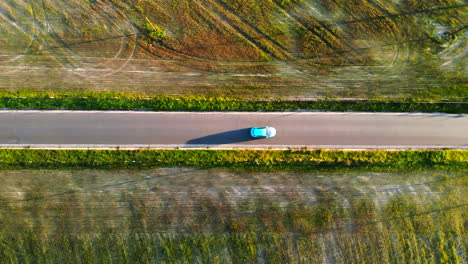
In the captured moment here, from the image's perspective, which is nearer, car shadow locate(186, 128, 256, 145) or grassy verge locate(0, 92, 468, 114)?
grassy verge locate(0, 92, 468, 114)

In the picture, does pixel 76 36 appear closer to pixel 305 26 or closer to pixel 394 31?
pixel 305 26

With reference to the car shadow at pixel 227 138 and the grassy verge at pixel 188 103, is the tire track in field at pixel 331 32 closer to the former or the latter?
the grassy verge at pixel 188 103

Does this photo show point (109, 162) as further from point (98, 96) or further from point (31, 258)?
point (31, 258)

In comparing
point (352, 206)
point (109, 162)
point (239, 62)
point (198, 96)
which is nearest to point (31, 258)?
point (109, 162)

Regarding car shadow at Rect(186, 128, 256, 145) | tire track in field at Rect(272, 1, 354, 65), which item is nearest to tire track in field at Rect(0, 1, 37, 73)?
car shadow at Rect(186, 128, 256, 145)

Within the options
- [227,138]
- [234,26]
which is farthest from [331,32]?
[227,138]

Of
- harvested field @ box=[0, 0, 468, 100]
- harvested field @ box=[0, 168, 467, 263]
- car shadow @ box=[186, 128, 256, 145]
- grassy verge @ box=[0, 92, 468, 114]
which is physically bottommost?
harvested field @ box=[0, 168, 467, 263]

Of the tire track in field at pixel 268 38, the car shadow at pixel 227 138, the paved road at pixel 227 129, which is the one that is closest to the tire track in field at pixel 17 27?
the paved road at pixel 227 129

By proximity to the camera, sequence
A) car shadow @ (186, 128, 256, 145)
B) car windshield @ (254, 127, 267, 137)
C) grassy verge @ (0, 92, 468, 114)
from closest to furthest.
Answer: car windshield @ (254, 127, 267, 137) < grassy verge @ (0, 92, 468, 114) < car shadow @ (186, 128, 256, 145)

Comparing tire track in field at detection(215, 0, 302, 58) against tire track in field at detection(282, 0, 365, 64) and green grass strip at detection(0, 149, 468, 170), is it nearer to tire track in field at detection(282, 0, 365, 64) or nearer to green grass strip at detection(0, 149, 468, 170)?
tire track in field at detection(282, 0, 365, 64)
